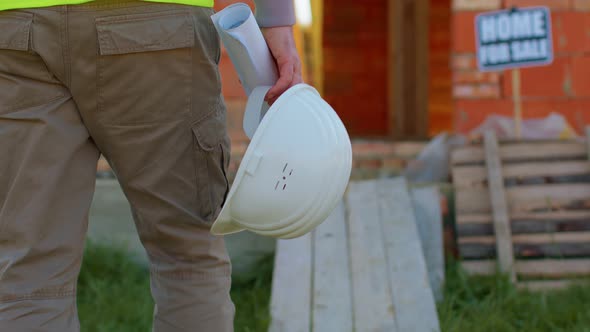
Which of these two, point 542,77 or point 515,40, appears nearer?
point 515,40

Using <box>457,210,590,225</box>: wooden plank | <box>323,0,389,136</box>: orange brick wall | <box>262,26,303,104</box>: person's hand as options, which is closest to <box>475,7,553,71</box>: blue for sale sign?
<box>457,210,590,225</box>: wooden plank

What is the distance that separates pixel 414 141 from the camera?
14.7 ft

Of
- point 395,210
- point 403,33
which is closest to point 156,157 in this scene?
point 395,210


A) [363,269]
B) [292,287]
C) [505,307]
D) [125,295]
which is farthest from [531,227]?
[125,295]

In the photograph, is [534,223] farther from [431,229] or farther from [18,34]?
[18,34]

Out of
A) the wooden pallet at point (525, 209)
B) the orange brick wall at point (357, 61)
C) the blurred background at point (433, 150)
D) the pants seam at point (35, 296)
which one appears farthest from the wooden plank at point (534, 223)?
the orange brick wall at point (357, 61)

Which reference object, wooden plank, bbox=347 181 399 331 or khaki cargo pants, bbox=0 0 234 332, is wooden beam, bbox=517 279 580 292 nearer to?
wooden plank, bbox=347 181 399 331

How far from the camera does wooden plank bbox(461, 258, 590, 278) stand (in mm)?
2988

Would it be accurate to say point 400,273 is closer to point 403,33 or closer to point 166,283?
point 166,283

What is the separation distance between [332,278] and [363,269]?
0.11 m

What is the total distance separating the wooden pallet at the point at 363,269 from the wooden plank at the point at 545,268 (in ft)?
0.51

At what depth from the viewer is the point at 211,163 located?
1615mm

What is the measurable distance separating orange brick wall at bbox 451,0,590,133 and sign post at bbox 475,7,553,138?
0.43 metres

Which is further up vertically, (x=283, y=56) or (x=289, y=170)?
(x=283, y=56)
